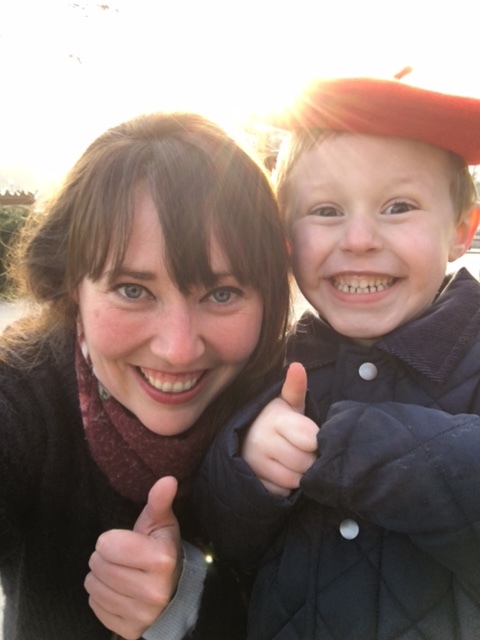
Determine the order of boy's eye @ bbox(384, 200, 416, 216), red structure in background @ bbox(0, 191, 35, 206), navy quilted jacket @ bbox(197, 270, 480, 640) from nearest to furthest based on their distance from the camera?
navy quilted jacket @ bbox(197, 270, 480, 640)
boy's eye @ bbox(384, 200, 416, 216)
red structure in background @ bbox(0, 191, 35, 206)

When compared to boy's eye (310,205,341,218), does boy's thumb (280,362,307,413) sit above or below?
below

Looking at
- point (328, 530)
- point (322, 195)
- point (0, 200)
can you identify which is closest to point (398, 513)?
point (328, 530)

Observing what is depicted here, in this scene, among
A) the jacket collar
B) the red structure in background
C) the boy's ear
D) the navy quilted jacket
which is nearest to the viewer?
the navy quilted jacket

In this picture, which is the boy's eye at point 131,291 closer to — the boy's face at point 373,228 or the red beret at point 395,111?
the boy's face at point 373,228

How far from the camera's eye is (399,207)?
5.09ft

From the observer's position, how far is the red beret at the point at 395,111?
1479mm

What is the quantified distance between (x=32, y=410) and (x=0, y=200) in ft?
24.4

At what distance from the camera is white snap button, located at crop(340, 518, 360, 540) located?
4.37 ft

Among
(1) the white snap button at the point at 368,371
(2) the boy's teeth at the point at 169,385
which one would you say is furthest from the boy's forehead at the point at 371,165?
(2) the boy's teeth at the point at 169,385

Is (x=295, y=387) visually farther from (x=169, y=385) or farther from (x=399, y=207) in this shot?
(x=399, y=207)

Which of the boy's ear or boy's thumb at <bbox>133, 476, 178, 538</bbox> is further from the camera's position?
the boy's ear

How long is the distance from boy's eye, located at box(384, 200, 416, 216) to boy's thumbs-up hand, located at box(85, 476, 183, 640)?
0.86 m

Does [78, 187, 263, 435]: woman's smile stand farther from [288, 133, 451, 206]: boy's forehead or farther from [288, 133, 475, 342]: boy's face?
[288, 133, 451, 206]: boy's forehead

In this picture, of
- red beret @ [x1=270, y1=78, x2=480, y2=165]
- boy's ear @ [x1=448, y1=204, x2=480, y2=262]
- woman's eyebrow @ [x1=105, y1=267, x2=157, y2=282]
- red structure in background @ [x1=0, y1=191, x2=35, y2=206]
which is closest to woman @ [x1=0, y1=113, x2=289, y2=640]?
woman's eyebrow @ [x1=105, y1=267, x2=157, y2=282]
